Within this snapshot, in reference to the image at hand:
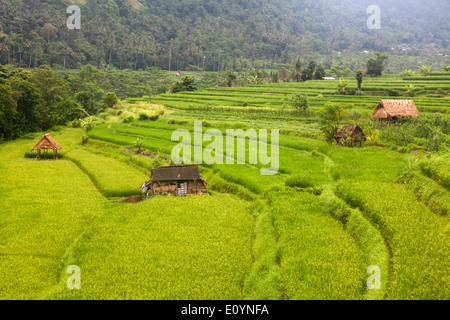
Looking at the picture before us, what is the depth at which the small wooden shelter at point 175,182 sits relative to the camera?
52.6 feet

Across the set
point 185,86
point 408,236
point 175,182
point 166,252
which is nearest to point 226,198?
point 175,182

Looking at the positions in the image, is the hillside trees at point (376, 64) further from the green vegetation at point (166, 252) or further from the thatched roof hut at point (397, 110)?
the green vegetation at point (166, 252)

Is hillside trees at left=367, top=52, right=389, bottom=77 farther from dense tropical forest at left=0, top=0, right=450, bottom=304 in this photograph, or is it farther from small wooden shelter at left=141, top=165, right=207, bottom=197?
small wooden shelter at left=141, top=165, right=207, bottom=197

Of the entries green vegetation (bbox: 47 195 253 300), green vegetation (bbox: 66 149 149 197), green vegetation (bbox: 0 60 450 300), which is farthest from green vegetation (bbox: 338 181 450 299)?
green vegetation (bbox: 66 149 149 197)

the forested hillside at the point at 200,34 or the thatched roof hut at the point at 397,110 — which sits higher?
the forested hillside at the point at 200,34

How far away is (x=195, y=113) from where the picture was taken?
126 ft

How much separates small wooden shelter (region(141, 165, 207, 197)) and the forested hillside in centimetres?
6376

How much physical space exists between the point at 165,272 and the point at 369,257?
5.84 meters

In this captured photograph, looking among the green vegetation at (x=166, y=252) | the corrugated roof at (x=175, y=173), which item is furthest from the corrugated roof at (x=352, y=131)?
the corrugated roof at (x=175, y=173)

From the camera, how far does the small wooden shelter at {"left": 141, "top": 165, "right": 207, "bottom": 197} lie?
52.6ft

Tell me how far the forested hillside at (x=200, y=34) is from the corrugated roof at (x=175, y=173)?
63865 millimetres

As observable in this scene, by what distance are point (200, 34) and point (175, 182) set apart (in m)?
118

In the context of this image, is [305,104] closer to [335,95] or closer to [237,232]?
[335,95]
